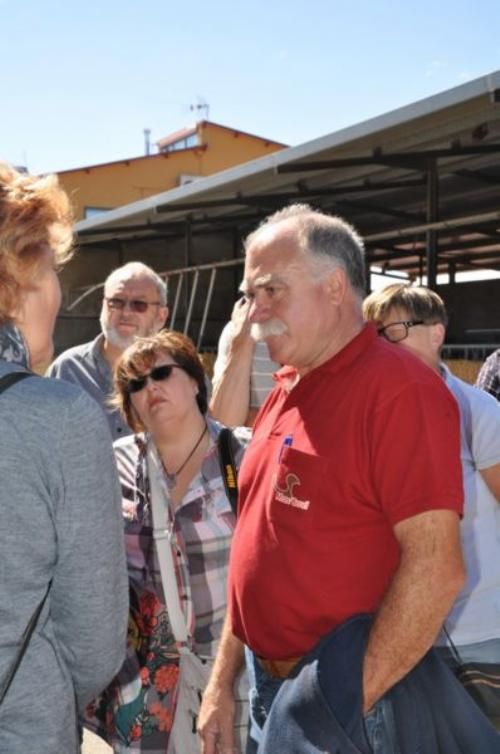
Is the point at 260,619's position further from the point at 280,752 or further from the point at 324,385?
the point at 324,385

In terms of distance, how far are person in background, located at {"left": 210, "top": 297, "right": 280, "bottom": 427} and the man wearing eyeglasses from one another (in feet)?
1.63

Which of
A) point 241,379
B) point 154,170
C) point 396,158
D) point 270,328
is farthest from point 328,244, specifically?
point 154,170

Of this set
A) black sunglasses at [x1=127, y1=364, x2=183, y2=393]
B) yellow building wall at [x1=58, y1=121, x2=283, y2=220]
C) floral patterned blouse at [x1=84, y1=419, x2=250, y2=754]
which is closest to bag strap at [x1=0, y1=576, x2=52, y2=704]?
floral patterned blouse at [x1=84, y1=419, x2=250, y2=754]

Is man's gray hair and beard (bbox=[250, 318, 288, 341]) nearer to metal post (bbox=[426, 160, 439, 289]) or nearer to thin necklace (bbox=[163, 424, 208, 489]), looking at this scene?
thin necklace (bbox=[163, 424, 208, 489])

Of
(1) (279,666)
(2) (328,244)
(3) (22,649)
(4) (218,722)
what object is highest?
(2) (328,244)

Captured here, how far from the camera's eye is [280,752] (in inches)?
69.1

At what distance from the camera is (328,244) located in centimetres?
203

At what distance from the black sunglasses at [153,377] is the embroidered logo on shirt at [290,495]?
1.07 meters

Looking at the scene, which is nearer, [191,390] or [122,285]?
[191,390]

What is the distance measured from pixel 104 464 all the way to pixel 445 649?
4.58 feet

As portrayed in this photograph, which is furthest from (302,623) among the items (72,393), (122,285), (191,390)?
(122,285)

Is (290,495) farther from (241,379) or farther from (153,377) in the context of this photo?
(241,379)

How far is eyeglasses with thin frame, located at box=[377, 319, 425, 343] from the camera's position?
9.80ft

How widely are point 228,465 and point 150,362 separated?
0.51 metres
